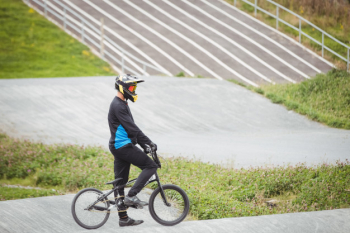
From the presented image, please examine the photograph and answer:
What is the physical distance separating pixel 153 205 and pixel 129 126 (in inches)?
49.4

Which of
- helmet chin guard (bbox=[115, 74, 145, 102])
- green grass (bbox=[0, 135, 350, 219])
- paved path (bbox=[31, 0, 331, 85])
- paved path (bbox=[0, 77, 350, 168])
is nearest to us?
helmet chin guard (bbox=[115, 74, 145, 102])

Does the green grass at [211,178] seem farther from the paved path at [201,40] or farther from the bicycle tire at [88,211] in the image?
the paved path at [201,40]

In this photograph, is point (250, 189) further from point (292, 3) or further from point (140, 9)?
point (140, 9)

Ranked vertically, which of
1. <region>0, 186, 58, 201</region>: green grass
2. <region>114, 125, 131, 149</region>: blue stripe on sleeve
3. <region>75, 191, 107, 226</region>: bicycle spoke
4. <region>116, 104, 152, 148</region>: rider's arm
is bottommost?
<region>0, 186, 58, 201</region>: green grass

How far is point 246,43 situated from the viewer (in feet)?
89.9

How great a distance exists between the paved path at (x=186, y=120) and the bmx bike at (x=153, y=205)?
4.63 metres

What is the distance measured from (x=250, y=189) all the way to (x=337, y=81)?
7901mm

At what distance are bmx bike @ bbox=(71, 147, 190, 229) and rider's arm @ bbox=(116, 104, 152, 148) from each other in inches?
10.8

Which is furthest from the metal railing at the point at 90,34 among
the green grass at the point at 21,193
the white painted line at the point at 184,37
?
the green grass at the point at 21,193

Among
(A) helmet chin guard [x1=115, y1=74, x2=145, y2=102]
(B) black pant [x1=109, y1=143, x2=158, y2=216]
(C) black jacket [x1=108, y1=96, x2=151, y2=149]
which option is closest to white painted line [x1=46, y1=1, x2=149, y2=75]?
(A) helmet chin guard [x1=115, y1=74, x2=145, y2=102]

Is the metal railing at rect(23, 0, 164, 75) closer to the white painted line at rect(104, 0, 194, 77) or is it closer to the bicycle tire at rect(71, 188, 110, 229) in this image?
the white painted line at rect(104, 0, 194, 77)

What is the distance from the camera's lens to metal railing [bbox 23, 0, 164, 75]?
2544 centimetres

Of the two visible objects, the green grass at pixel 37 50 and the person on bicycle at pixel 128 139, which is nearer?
the person on bicycle at pixel 128 139

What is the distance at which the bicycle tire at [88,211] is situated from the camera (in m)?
6.29
